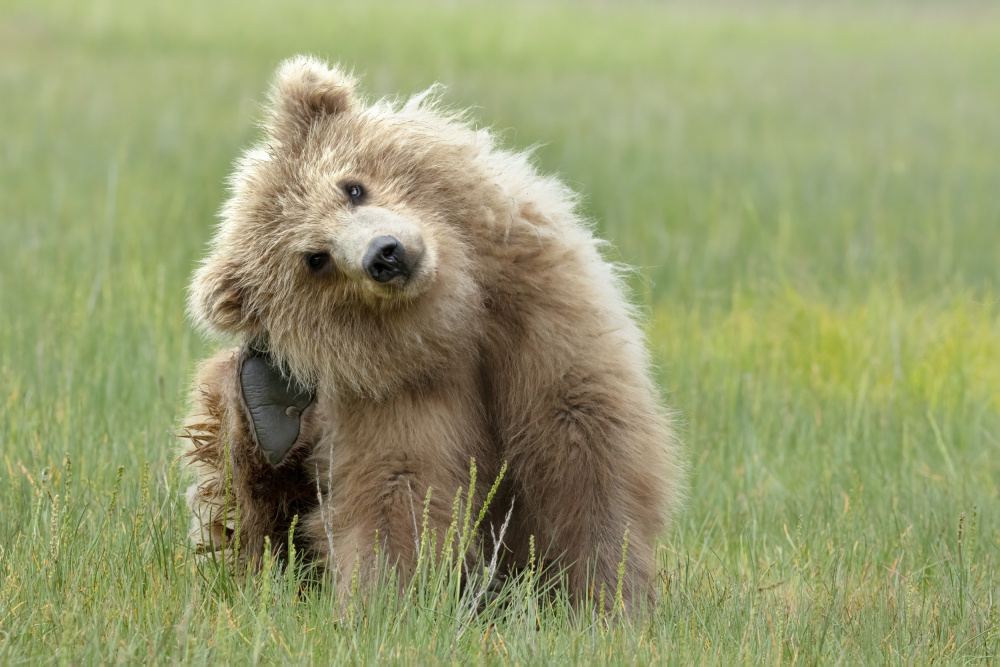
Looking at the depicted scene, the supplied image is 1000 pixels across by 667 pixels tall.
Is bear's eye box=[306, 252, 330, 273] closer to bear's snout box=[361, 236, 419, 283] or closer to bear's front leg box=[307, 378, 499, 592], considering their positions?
bear's snout box=[361, 236, 419, 283]

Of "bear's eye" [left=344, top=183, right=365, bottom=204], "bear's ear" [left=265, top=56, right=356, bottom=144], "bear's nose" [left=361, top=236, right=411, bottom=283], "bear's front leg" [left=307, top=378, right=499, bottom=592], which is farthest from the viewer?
"bear's ear" [left=265, top=56, right=356, bottom=144]

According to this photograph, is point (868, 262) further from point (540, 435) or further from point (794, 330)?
point (540, 435)

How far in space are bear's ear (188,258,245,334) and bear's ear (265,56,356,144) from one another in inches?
18.6

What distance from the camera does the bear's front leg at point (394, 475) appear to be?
3285 mm

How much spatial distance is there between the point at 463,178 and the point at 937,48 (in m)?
17.6

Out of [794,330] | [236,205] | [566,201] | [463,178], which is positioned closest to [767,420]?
[794,330]

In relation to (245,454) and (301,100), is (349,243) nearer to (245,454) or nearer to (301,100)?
(301,100)

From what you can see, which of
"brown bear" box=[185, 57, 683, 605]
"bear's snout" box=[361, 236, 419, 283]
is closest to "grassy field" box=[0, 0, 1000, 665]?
"brown bear" box=[185, 57, 683, 605]

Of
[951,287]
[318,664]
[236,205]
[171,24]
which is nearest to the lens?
[318,664]

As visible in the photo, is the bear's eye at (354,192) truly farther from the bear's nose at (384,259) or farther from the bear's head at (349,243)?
the bear's nose at (384,259)

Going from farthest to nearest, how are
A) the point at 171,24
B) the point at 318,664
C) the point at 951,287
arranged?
1. the point at 171,24
2. the point at 951,287
3. the point at 318,664

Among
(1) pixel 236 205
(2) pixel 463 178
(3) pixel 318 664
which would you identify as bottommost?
(3) pixel 318 664

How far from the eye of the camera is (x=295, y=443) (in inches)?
139

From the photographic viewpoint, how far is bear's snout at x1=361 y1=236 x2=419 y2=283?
3.12 m
